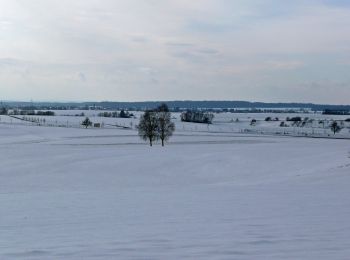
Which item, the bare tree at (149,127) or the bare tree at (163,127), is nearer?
the bare tree at (149,127)

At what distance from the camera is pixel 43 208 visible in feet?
42.8

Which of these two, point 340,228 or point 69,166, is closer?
→ point 340,228

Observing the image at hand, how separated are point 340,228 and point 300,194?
21.2 feet

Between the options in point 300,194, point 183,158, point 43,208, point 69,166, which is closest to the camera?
point 43,208

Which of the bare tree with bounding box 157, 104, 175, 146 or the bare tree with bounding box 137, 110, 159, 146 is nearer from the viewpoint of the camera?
the bare tree with bounding box 137, 110, 159, 146

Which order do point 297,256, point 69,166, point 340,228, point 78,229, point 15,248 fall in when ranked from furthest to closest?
point 69,166 → point 78,229 → point 340,228 → point 15,248 → point 297,256

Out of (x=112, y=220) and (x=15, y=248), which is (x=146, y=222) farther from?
(x=15, y=248)

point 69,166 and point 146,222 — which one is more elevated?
point 146,222

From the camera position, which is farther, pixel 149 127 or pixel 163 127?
pixel 163 127

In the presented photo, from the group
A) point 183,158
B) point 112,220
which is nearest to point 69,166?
point 183,158

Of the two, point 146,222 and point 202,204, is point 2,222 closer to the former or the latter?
point 146,222

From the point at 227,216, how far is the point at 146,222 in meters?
1.84

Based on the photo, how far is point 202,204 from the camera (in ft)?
43.5

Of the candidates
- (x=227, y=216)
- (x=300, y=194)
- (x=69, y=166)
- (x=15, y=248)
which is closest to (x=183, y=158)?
(x=69, y=166)
